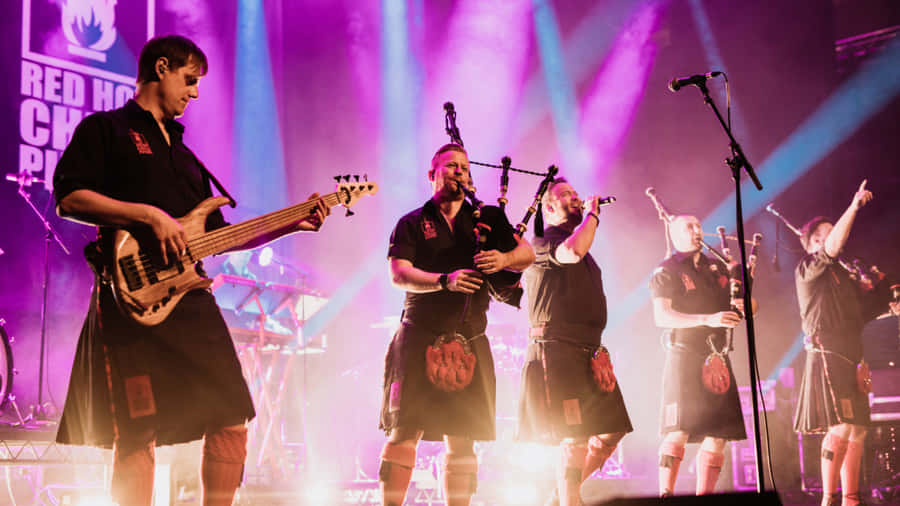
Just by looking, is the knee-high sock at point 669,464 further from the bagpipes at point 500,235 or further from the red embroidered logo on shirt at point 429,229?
the red embroidered logo on shirt at point 429,229

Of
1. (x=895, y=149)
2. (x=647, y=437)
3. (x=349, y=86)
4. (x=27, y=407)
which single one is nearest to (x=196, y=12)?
(x=349, y=86)

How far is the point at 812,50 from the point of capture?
33.0 ft

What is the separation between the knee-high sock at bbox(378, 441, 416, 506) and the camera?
3850mm

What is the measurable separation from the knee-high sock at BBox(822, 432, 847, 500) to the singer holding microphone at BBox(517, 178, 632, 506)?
2.49m

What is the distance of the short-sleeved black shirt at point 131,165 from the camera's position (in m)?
2.71

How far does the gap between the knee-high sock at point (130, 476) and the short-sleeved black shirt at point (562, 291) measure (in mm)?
2892

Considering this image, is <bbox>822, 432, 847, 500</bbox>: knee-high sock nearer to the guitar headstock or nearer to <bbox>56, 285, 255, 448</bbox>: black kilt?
the guitar headstock

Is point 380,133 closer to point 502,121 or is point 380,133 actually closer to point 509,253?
point 502,121

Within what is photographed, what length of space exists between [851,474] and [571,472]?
9.52 ft

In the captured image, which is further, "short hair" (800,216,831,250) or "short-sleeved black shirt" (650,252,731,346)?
"short hair" (800,216,831,250)

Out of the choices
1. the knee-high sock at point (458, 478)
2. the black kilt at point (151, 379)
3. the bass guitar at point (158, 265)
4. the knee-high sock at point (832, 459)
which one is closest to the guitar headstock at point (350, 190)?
the bass guitar at point (158, 265)

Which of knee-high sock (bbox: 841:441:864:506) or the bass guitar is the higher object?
the bass guitar

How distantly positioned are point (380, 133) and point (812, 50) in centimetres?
572

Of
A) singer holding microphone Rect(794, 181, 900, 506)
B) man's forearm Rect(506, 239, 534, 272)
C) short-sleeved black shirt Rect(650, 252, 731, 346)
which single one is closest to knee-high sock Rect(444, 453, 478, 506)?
man's forearm Rect(506, 239, 534, 272)
